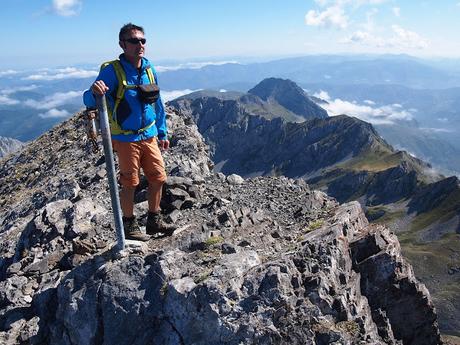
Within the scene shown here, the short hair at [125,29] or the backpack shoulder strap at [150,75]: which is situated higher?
the short hair at [125,29]

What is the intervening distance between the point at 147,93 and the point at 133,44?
1422 millimetres

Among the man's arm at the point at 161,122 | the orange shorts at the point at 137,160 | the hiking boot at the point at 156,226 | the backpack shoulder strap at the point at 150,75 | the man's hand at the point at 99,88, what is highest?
the backpack shoulder strap at the point at 150,75

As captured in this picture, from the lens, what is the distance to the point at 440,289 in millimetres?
136875

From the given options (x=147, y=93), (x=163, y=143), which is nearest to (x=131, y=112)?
(x=147, y=93)

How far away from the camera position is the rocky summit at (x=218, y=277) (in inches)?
476

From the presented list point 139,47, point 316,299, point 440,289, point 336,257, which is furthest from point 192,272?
point 440,289

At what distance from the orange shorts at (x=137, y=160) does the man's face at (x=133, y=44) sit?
260 centimetres

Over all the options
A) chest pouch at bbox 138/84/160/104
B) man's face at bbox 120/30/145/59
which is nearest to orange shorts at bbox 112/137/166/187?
chest pouch at bbox 138/84/160/104

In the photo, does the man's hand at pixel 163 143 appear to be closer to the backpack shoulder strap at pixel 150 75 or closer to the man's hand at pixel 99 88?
the backpack shoulder strap at pixel 150 75

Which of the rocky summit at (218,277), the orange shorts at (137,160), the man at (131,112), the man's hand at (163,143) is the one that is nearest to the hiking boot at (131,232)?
the man at (131,112)

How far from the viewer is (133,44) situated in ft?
42.0

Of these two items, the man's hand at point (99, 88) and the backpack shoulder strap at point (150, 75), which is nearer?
the man's hand at point (99, 88)

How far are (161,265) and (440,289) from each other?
144 m

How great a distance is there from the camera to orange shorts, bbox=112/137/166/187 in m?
13.6
